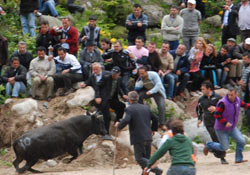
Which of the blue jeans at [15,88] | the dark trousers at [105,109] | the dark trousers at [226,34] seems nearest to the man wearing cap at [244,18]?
the dark trousers at [226,34]

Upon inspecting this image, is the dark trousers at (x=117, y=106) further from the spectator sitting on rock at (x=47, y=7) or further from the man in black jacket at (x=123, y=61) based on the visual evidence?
the spectator sitting on rock at (x=47, y=7)

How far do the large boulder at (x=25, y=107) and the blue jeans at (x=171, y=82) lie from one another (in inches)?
162

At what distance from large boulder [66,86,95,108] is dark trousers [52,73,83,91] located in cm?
52

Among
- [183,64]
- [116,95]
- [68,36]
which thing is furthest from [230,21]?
[116,95]

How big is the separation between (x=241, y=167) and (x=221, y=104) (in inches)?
60.4

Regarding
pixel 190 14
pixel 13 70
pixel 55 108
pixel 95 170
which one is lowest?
pixel 95 170

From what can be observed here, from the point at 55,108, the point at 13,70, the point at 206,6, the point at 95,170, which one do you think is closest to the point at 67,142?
the point at 95,170

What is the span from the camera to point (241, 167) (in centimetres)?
1222

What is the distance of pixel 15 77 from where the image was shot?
1595 cm

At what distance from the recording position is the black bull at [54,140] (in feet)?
43.4

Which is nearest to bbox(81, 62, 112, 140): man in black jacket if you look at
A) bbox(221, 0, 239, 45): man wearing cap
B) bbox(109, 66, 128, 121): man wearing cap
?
bbox(109, 66, 128, 121): man wearing cap

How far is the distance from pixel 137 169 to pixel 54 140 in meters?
2.20

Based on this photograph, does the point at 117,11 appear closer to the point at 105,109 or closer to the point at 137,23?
the point at 137,23

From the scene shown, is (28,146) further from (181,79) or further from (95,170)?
(181,79)
